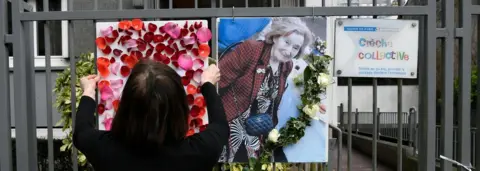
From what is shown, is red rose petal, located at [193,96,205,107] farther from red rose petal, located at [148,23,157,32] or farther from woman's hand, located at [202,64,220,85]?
red rose petal, located at [148,23,157,32]

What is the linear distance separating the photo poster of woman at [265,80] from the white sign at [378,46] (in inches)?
5.6

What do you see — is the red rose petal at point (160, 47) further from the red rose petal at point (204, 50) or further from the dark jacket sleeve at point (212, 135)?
the dark jacket sleeve at point (212, 135)

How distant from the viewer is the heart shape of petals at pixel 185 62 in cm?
249

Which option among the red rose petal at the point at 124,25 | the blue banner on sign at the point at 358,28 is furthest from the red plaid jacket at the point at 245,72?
the red rose petal at the point at 124,25

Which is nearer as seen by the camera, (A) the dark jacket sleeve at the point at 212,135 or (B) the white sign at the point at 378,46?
(A) the dark jacket sleeve at the point at 212,135

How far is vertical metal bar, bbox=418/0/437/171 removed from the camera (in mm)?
2557

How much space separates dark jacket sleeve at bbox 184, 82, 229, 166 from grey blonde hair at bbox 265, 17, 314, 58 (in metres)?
0.50

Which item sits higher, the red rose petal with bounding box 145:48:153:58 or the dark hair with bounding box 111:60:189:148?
the red rose petal with bounding box 145:48:153:58

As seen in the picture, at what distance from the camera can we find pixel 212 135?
2041mm

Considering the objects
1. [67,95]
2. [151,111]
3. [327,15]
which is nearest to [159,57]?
[151,111]

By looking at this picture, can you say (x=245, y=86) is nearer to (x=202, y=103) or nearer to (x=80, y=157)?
(x=202, y=103)

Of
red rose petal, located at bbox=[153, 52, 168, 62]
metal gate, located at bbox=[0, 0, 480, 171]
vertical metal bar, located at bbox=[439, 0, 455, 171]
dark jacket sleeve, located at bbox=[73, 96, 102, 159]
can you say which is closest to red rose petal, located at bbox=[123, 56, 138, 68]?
red rose petal, located at bbox=[153, 52, 168, 62]

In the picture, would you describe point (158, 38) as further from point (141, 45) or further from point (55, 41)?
point (55, 41)

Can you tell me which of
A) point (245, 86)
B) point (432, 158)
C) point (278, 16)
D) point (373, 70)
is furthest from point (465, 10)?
point (245, 86)
